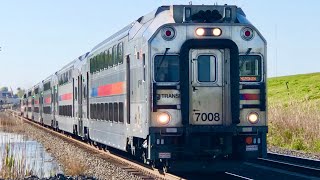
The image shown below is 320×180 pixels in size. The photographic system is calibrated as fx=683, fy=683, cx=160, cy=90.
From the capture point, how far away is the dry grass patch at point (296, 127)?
23531 mm

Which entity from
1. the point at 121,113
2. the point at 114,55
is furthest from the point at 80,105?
the point at 121,113

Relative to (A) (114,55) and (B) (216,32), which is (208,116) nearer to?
(B) (216,32)

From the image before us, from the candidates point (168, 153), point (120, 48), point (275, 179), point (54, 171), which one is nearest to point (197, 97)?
point (168, 153)

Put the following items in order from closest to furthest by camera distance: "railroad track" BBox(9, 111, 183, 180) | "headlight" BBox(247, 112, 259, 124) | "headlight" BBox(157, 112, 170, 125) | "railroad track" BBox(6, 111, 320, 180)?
"headlight" BBox(157, 112, 170, 125)
"headlight" BBox(247, 112, 259, 124)
"railroad track" BBox(9, 111, 183, 180)
"railroad track" BBox(6, 111, 320, 180)

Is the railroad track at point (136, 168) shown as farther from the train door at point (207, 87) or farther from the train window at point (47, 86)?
the train window at point (47, 86)

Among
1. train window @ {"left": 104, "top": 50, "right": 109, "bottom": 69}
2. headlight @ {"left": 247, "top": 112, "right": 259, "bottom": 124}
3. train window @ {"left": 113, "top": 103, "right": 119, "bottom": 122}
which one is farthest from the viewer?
train window @ {"left": 104, "top": 50, "right": 109, "bottom": 69}

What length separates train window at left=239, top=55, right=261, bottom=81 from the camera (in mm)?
14070

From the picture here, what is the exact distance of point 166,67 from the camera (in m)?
13.8

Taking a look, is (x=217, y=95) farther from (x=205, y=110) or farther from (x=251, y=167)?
(x=251, y=167)

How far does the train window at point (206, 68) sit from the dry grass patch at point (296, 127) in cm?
998

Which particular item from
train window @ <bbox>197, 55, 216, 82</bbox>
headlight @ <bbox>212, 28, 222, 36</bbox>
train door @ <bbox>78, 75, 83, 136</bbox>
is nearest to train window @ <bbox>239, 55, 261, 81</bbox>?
train window @ <bbox>197, 55, 216, 82</bbox>

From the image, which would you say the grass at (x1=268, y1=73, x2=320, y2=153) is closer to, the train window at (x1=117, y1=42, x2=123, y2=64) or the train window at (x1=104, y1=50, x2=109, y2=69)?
the train window at (x1=104, y1=50, x2=109, y2=69)

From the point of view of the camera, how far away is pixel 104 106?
67.9 ft

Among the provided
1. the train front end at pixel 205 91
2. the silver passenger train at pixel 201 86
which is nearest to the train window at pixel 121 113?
the silver passenger train at pixel 201 86
